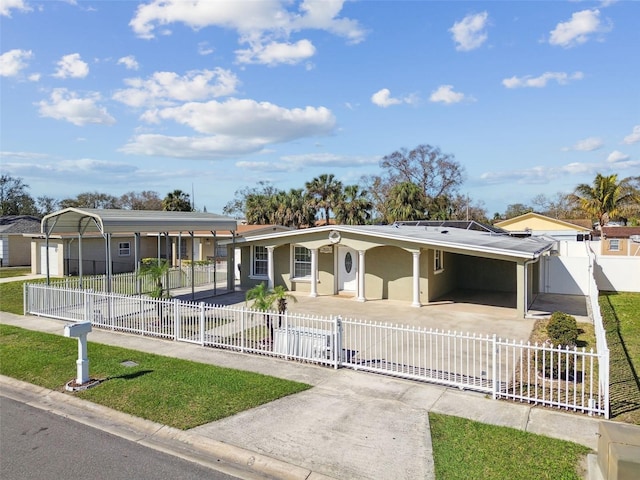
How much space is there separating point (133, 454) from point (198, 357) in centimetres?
440

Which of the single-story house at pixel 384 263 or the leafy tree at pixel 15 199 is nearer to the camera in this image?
the single-story house at pixel 384 263

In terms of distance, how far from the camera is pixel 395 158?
61156mm

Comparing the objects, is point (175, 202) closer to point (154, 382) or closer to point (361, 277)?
point (361, 277)

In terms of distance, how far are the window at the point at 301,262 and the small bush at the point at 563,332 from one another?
11556 mm

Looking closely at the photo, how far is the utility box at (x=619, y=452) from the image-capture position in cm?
453

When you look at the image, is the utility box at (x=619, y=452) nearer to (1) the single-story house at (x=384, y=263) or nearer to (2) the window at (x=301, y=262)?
(1) the single-story house at (x=384, y=263)

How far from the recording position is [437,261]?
19547 mm

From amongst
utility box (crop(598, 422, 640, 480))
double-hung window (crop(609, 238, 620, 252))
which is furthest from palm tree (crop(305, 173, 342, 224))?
utility box (crop(598, 422, 640, 480))

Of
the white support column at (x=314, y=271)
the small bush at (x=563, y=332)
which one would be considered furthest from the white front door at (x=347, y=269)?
the small bush at (x=563, y=332)

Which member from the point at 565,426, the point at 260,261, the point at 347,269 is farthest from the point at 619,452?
the point at 260,261

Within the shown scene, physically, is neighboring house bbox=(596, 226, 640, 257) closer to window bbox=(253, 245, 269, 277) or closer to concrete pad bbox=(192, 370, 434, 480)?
window bbox=(253, 245, 269, 277)

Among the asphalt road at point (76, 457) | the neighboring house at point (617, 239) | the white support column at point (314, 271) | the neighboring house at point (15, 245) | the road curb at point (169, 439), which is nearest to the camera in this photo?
the asphalt road at point (76, 457)

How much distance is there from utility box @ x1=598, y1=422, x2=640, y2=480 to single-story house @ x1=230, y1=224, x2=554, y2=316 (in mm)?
10743

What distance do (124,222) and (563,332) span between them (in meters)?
13.9
